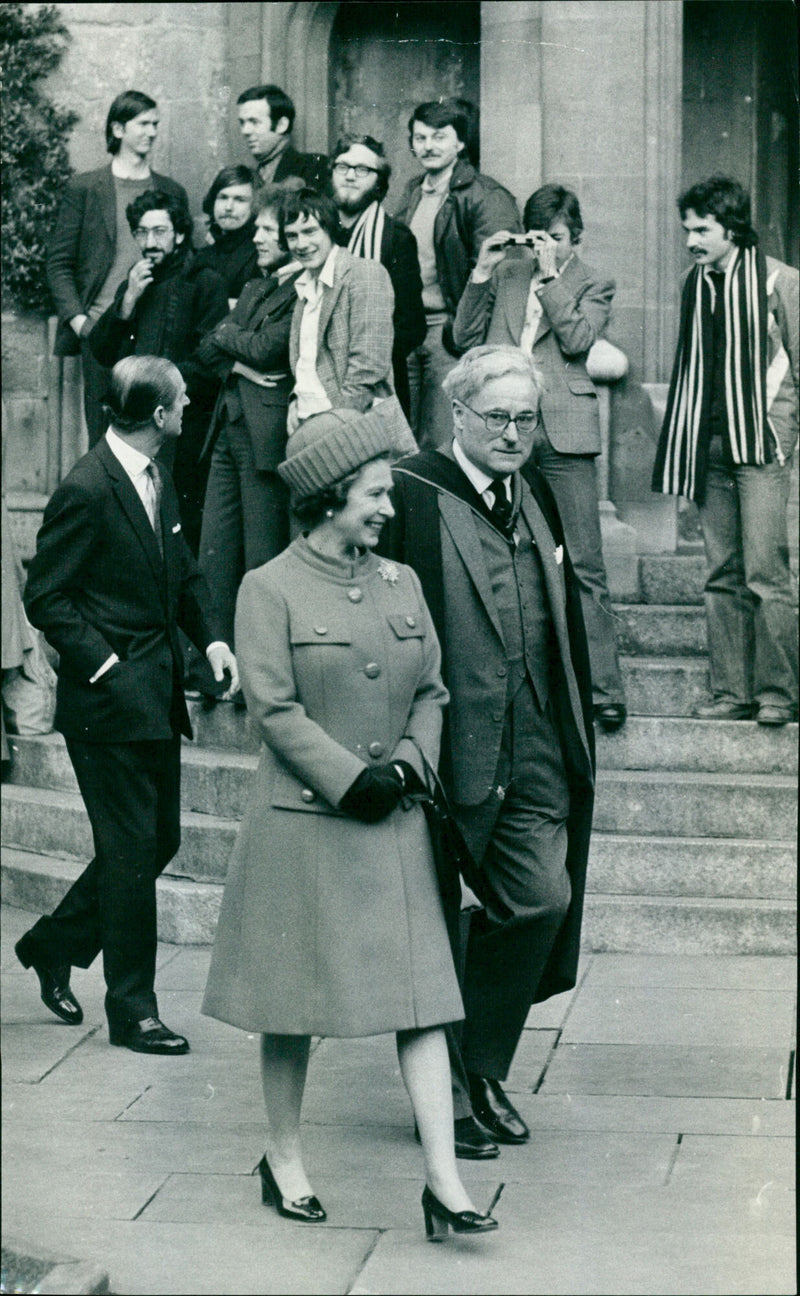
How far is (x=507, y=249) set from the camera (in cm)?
1009

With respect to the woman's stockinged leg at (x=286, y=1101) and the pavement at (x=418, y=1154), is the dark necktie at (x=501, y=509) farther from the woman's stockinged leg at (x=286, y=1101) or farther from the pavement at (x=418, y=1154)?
the pavement at (x=418, y=1154)

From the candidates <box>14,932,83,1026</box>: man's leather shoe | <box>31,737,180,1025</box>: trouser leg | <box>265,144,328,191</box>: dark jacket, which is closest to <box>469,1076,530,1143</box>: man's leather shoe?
<box>31,737,180,1025</box>: trouser leg

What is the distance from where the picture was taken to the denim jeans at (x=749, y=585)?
8430mm

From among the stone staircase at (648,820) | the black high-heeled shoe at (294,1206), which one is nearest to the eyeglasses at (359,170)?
the stone staircase at (648,820)

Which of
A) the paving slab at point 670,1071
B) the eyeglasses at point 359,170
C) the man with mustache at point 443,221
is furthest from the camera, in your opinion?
the man with mustache at point 443,221

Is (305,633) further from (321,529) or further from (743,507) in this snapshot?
(743,507)

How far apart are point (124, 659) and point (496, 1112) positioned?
182 cm

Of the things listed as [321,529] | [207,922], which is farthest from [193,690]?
[321,529]

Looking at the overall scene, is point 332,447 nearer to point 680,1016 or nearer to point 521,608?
point 521,608

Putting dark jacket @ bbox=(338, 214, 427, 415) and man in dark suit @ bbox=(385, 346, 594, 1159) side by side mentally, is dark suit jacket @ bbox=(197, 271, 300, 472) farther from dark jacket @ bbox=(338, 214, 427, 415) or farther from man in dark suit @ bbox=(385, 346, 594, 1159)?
man in dark suit @ bbox=(385, 346, 594, 1159)

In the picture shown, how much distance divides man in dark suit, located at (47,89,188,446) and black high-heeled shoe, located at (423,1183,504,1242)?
20.6ft

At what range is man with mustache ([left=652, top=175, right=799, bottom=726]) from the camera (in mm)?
8445

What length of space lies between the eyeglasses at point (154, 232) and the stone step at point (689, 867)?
345 cm

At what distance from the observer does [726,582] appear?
339 inches
